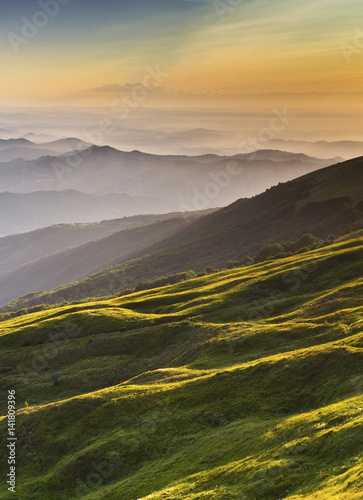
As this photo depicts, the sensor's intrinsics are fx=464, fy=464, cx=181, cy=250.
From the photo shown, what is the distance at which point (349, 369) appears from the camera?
49.8m

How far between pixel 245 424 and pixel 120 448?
14180 mm

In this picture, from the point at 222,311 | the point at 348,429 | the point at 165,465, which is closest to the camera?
the point at 348,429

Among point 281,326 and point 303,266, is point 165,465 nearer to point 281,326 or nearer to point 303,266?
point 281,326

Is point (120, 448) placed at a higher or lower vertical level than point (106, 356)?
lower

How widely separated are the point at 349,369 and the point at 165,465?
21695 millimetres

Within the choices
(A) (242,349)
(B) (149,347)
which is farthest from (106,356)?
(A) (242,349)

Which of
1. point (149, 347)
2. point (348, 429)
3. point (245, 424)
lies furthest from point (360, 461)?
point (149, 347)

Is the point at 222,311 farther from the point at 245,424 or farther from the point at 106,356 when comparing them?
the point at 245,424

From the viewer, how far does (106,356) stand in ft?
286

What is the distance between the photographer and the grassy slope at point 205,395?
3616cm

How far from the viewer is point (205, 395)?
55156 mm

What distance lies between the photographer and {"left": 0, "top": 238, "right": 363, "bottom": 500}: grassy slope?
36.2m

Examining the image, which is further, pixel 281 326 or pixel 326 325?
→ pixel 281 326

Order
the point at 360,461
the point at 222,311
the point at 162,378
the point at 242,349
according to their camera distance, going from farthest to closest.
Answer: the point at 222,311, the point at 242,349, the point at 162,378, the point at 360,461
